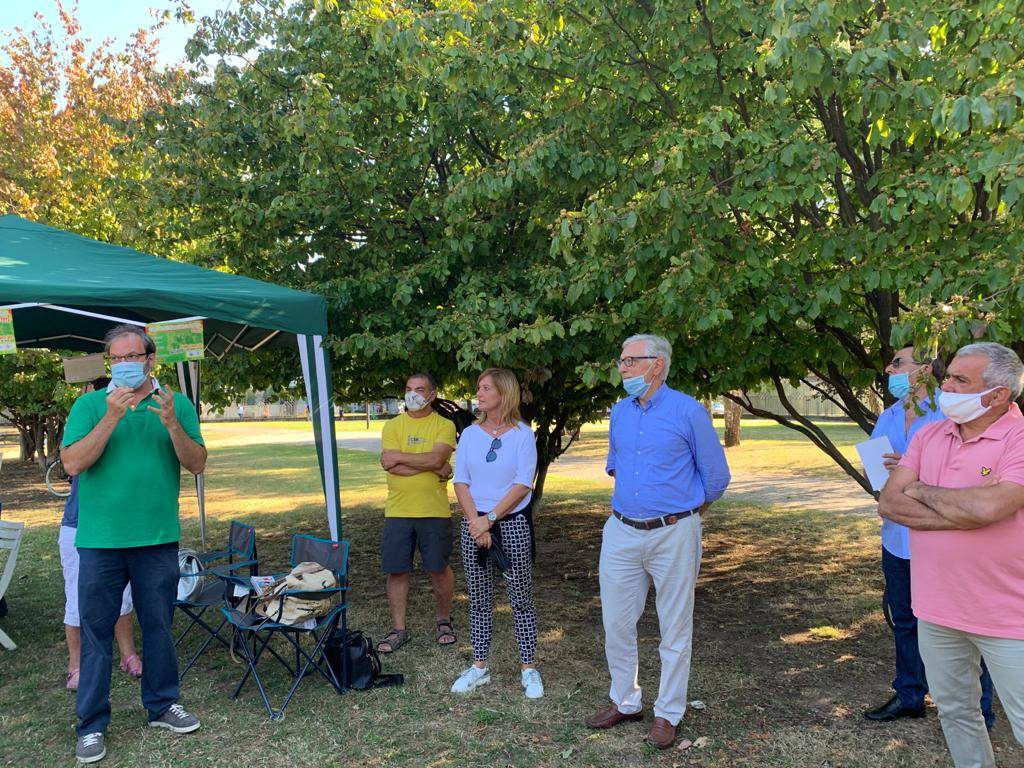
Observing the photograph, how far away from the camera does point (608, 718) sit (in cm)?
382

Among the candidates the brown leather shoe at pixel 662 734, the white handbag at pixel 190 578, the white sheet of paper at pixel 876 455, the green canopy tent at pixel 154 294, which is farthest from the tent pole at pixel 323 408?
the white sheet of paper at pixel 876 455

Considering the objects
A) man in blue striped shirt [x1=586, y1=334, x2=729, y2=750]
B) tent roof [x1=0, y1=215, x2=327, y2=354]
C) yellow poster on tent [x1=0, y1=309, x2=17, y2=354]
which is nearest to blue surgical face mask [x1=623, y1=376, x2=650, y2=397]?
man in blue striped shirt [x1=586, y1=334, x2=729, y2=750]

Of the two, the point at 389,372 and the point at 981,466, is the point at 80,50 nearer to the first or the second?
the point at 389,372

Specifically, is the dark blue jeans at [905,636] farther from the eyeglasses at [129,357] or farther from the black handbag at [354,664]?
the eyeglasses at [129,357]

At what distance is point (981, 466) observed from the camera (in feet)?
8.59

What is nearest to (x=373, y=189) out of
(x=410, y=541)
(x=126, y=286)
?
(x=126, y=286)

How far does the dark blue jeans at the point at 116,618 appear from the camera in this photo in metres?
3.57

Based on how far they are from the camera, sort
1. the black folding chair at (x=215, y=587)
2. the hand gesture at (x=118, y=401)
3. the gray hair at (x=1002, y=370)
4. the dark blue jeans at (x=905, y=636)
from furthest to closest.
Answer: the black folding chair at (x=215, y=587), the dark blue jeans at (x=905, y=636), the hand gesture at (x=118, y=401), the gray hair at (x=1002, y=370)

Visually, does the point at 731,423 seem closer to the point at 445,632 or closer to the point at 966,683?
the point at 445,632

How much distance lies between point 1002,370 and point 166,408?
11.2 ft

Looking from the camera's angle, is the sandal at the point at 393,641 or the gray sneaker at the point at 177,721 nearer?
the gray sneaker at the point at 177,721

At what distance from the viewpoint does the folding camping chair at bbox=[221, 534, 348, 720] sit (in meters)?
4.15

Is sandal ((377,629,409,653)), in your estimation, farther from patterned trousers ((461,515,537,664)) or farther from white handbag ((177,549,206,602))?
white handbag ((177,549,206,602))

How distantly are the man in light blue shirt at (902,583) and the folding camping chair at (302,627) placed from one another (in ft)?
9.33
